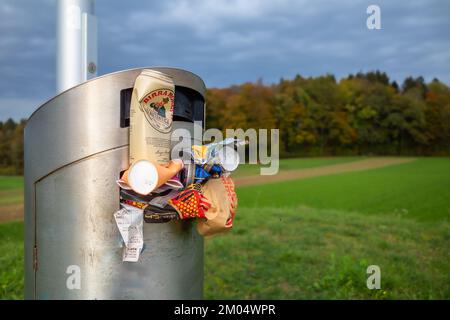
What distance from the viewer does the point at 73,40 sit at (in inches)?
73.0

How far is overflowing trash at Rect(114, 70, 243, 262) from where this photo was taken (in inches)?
57.9

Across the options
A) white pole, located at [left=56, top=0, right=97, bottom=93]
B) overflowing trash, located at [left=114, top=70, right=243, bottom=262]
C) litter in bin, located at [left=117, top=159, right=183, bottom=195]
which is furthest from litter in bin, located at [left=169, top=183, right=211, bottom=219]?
white pole, located at [left=56, top=0, right=97, bottom=93]

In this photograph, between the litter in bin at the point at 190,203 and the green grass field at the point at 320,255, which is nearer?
the litter in bin at the point at 190,203

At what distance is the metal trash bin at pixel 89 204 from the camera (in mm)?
1613

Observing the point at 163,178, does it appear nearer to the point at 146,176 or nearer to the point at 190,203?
the point at 146,176

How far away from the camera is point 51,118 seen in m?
1.67

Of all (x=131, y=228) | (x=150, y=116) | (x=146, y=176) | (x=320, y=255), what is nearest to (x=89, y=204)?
(x=131, y=228)

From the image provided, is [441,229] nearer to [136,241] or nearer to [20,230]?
[136,241]

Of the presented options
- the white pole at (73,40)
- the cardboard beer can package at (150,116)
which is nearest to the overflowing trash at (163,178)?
the cardboard beer can package at (150,116)

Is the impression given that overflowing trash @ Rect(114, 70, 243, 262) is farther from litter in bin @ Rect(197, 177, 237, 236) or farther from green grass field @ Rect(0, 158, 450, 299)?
green grass field @ Rect(0, 158, 450, 299)

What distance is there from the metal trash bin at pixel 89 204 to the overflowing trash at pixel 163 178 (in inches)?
3.4

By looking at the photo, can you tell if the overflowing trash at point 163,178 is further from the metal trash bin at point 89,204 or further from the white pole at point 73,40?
the white pole at point 73,40
